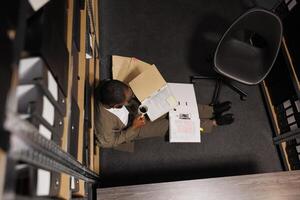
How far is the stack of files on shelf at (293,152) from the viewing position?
229 cm

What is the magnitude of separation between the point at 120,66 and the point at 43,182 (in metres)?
1.58

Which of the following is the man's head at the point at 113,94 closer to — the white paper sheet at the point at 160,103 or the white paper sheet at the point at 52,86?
the white paper sheet at the point at 160,103

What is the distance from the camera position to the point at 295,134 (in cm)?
219

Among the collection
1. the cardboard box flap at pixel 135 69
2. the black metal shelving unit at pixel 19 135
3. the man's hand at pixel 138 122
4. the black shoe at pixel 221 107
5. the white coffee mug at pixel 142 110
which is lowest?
the black metal shelving unit at pixel 19 135

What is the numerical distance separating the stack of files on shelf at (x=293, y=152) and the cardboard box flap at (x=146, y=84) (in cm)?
122

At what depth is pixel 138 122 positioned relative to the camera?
6.35 ft

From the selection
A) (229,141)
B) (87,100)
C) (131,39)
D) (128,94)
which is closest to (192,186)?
(128,94)

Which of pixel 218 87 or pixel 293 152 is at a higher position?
pixel 218 87

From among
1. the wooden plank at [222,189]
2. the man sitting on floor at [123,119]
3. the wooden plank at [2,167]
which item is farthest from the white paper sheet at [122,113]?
the wooden plank at [2,167]

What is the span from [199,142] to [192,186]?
2.75ft

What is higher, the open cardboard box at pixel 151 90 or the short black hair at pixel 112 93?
the open cardboard box at pixel 151 90

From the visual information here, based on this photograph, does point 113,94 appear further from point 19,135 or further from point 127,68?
point 19,135

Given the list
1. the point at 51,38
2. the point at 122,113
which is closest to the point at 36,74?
the point at 51,38

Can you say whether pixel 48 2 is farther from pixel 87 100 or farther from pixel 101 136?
pixel 101 136
